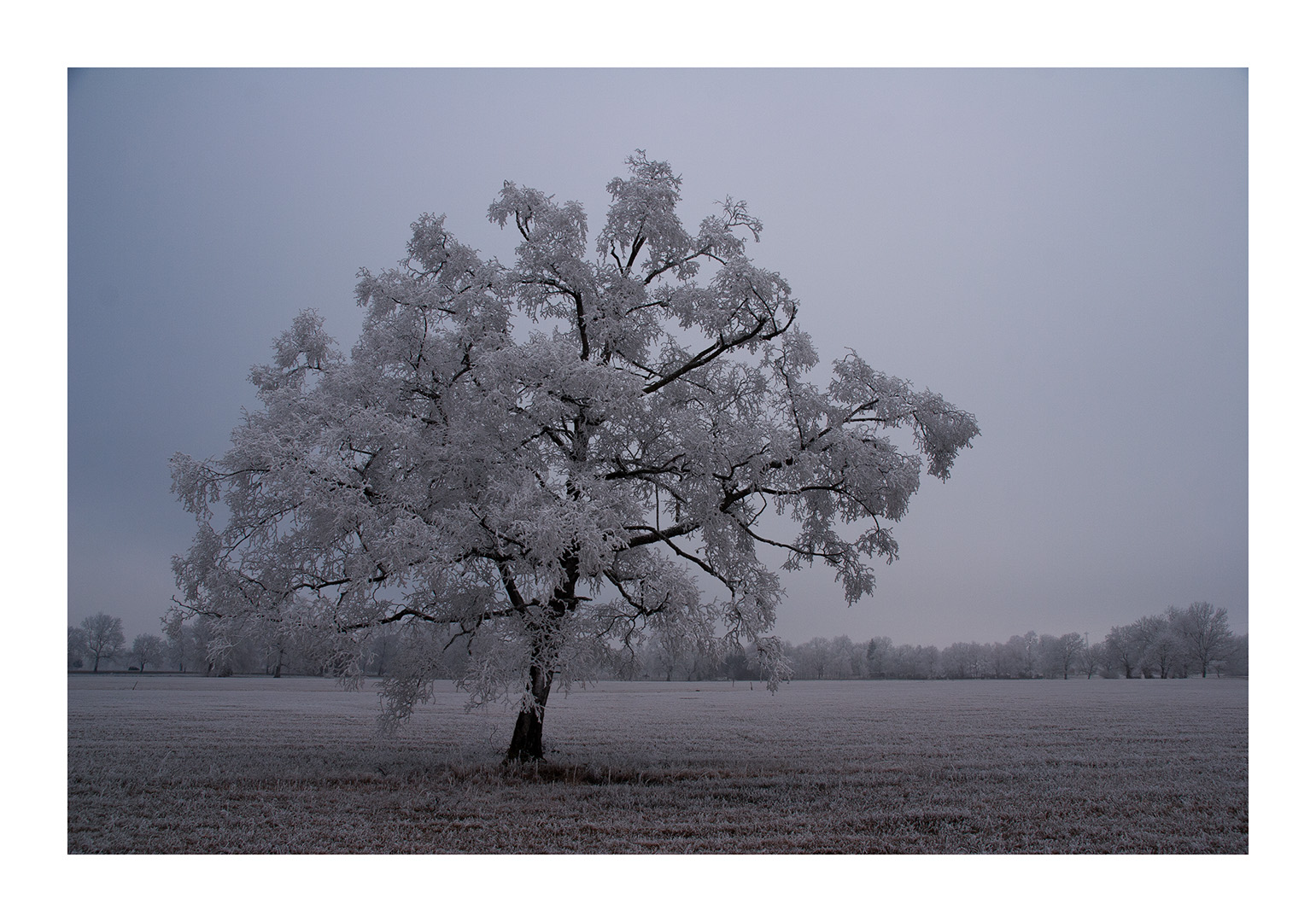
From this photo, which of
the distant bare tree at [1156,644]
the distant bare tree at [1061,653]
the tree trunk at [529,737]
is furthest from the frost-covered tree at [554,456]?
the distant bare tree at [1061,653]

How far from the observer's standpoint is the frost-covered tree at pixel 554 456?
900 cm

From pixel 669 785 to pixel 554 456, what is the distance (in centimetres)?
475

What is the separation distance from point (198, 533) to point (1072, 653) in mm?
35825

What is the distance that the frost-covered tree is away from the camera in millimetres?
9000

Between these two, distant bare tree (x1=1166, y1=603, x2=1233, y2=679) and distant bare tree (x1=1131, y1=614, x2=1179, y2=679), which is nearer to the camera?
distant bare tree (x1=1166, y1=603, x2=1233, y2=679)

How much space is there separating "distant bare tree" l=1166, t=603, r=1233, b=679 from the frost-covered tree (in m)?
9.00

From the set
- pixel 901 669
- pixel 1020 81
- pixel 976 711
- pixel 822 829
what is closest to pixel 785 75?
pixel 1020 81

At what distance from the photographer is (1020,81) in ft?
30.7

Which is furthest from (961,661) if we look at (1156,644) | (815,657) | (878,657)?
(1156,644)

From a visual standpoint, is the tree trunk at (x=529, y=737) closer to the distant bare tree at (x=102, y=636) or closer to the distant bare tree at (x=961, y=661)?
the distant bare tree at (x=102, y=636)

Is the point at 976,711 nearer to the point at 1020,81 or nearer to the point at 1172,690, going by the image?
the point at 1172,690

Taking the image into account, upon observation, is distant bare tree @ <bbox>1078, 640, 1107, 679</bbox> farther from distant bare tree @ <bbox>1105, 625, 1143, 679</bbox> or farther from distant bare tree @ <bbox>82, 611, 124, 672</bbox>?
distant bare tree @ <bbox>82, 611, 124, 672</bbox>

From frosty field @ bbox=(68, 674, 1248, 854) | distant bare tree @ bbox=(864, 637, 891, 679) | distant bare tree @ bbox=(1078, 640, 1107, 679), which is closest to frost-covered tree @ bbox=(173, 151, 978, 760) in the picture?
frosty field @ bbox=(68, 674, 1248, 854)

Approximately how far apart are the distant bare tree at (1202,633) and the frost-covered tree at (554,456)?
9000mm
